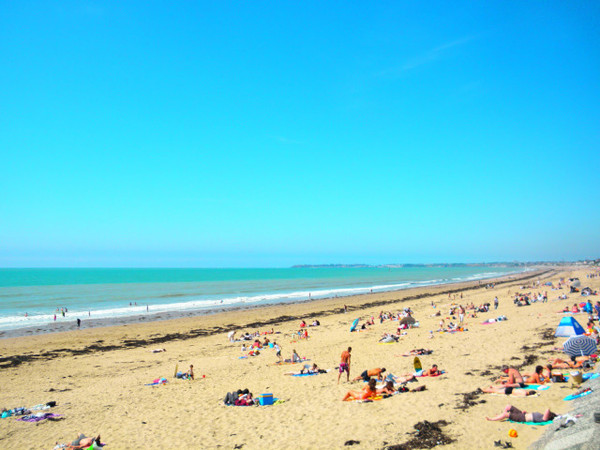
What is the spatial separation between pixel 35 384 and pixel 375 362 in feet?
43.2

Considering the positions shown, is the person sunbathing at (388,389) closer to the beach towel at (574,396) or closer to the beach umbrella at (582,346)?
the beach towel at (574,396)

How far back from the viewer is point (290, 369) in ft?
47.6

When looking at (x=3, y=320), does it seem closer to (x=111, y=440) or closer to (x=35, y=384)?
(x=35, y=384)

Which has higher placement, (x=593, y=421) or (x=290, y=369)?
(x=593, y=421)

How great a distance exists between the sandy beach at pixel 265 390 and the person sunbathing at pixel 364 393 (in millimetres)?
312

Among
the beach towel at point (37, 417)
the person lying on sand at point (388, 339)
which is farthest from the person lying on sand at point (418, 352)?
the beach towel at point (37, 417)

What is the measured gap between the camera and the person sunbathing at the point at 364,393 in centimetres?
1030

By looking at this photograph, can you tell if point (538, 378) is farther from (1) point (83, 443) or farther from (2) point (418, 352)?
(1) point (83, 443)

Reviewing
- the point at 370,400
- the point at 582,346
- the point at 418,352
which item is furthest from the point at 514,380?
the point at 418,352

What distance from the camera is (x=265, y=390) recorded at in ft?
39.4

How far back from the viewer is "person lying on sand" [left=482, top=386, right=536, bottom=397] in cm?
924

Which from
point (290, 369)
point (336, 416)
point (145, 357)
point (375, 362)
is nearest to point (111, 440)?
point (336, 416)

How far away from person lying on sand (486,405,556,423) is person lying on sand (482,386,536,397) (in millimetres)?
1383

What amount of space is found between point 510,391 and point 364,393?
12.0 feet
